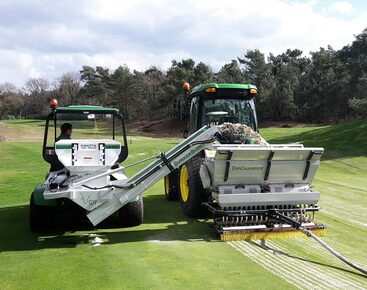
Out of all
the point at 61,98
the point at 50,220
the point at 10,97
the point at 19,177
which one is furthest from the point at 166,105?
the point at 50,220

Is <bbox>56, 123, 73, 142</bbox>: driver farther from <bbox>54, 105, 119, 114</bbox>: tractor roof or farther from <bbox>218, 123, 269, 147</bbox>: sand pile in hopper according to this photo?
<bbox>218, 123, 269, 147</bbox>: sand pile in hopper

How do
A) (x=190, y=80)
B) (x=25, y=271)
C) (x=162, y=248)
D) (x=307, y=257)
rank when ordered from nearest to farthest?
1. (x=25, y=271)
2. (x=307, y=257)
3. (x=162, y=248)
4. (x=190, y=80)

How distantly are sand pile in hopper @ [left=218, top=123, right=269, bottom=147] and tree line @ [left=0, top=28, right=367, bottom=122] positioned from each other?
34555 millimetres

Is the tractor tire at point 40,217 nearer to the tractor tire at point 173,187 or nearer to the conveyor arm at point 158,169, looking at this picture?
the conveyor arm at point 158,169

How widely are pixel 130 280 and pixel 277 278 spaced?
159cm

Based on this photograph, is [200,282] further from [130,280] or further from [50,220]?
[50,220]

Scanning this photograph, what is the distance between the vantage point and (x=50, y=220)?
716 cm

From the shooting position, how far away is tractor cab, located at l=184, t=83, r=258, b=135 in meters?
8.73

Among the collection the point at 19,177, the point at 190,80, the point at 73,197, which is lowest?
the point at 19,177

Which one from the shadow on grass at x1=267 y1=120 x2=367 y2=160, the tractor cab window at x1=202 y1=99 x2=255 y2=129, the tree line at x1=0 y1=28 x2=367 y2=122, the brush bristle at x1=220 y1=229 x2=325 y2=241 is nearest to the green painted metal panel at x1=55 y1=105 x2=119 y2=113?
the tractor cab window at x1=202 y1=99 x2=255 y2=129

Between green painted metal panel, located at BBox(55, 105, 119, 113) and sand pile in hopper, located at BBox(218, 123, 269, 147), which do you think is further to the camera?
green painted metal panel, located at BBox(55, 105, 119, 113)

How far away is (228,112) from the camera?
8742mm

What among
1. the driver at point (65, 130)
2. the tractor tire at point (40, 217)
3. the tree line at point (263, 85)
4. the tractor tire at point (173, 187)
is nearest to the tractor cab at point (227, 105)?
the tractor tire at point (173, 187)

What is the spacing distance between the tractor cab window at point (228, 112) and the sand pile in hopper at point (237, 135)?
1.52 meters
